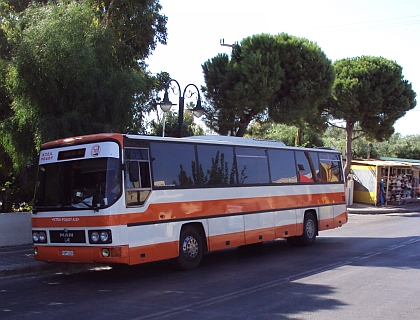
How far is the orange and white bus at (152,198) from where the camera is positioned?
989cm

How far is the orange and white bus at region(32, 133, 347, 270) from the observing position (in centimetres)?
989

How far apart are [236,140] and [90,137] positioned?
469cm

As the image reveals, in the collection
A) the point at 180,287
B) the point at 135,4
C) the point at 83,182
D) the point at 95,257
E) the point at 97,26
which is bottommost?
the point at 180,287

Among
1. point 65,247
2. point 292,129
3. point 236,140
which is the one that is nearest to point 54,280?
point 65,247

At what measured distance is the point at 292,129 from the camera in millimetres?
47594

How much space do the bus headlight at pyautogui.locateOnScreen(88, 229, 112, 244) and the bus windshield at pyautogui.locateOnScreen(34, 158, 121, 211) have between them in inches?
18.4

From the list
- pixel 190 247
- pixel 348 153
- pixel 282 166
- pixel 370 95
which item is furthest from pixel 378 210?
pixel 190 247

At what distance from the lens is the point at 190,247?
11578 millimetres

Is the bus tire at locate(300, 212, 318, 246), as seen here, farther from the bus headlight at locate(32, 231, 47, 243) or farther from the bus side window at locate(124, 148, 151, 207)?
the bus headlight at locate(32, 231, 47, 243)

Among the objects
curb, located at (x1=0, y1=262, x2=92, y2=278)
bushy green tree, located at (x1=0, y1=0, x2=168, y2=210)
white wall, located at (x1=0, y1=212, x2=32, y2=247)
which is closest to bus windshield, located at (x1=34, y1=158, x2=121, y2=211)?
curb, located at (x1=0, y1=262, x2=92, y2=278)

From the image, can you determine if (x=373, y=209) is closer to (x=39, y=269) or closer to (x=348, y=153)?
(x=348, y=153)

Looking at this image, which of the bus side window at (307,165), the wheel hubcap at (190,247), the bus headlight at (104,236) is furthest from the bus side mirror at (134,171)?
the bus side window at (307,165)

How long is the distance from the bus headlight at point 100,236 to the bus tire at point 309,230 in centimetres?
762

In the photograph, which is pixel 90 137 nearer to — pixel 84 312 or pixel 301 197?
pixel 84 312
